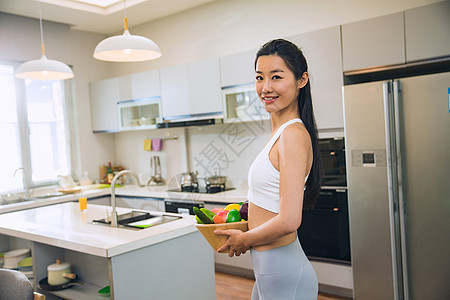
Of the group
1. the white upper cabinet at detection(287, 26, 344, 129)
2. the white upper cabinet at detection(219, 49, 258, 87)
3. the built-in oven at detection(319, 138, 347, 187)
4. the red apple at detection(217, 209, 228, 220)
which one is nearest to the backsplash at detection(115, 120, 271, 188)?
the white upper cabinet at detection(219, 49, 258, 87)

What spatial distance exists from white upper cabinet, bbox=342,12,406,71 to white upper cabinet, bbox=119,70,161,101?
223 cm

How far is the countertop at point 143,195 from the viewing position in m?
3.64

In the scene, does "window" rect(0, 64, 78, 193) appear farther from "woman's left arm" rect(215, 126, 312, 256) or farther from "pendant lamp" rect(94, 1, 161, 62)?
"woman's left arm" rect(215, 126, 312, 256)

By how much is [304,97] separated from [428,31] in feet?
6.31

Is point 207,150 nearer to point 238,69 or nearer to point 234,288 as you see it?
point 238,69

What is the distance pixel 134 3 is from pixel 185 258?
10.1 feet

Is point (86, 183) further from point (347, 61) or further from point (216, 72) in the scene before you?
point (347, 61)

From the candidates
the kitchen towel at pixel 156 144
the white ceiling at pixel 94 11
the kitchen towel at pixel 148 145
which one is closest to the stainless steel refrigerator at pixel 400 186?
the white ceiling at pixel 94 11

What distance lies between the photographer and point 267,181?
1.24 m

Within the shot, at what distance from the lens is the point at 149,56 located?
2.85 metres

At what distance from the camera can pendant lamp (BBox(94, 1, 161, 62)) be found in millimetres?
2533

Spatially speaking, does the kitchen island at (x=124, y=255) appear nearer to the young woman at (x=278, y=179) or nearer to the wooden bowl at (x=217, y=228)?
the wooden bowl at (x=217, y=228)

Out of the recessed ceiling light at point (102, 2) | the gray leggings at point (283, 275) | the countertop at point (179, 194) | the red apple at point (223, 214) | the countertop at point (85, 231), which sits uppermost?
the recessed ceiling light at point (102, 2)

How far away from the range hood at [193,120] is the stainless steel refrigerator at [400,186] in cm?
144
